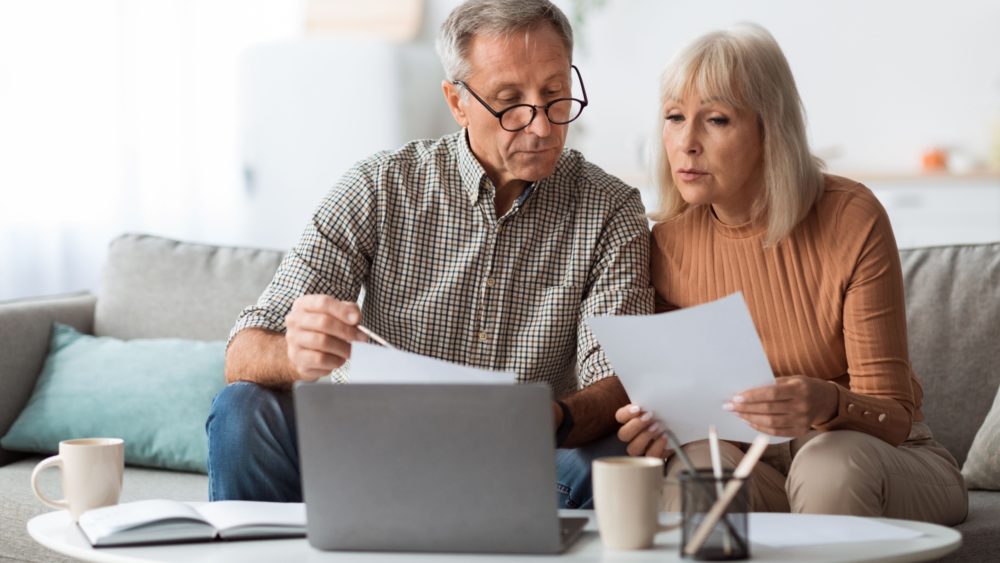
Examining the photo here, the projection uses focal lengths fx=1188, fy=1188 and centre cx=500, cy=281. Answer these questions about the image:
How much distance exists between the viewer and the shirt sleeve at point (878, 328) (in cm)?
167

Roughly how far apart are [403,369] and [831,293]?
0.78 meters

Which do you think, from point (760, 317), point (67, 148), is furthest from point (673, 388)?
point (67, 148)

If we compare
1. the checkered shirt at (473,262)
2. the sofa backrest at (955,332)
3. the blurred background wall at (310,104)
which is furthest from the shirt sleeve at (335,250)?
the blurred background wall at (310,104)

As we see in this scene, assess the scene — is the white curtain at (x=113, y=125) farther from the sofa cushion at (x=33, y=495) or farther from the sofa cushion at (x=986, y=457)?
the sofa cushion at (x=986, y=457)

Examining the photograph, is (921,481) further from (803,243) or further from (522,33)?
(522,33)

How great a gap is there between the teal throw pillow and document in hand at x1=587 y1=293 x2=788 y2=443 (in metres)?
1.12

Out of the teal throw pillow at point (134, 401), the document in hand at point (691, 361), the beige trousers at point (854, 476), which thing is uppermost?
the document in hand at point (691, 361)

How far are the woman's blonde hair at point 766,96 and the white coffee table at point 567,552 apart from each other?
613 mm

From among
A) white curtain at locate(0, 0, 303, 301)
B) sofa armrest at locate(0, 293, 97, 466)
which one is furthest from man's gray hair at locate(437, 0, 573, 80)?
white curtain at locate(0, 0, 303, 301)

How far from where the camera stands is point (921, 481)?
64.6 inches

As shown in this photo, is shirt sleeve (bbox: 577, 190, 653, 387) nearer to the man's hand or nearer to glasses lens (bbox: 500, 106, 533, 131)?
glasses lens (bbox: 500, 106, 533, 131)

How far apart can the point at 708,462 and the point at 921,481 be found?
293 mm

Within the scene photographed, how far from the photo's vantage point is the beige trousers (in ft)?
4.98

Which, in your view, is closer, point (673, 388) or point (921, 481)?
point (673, 388)
